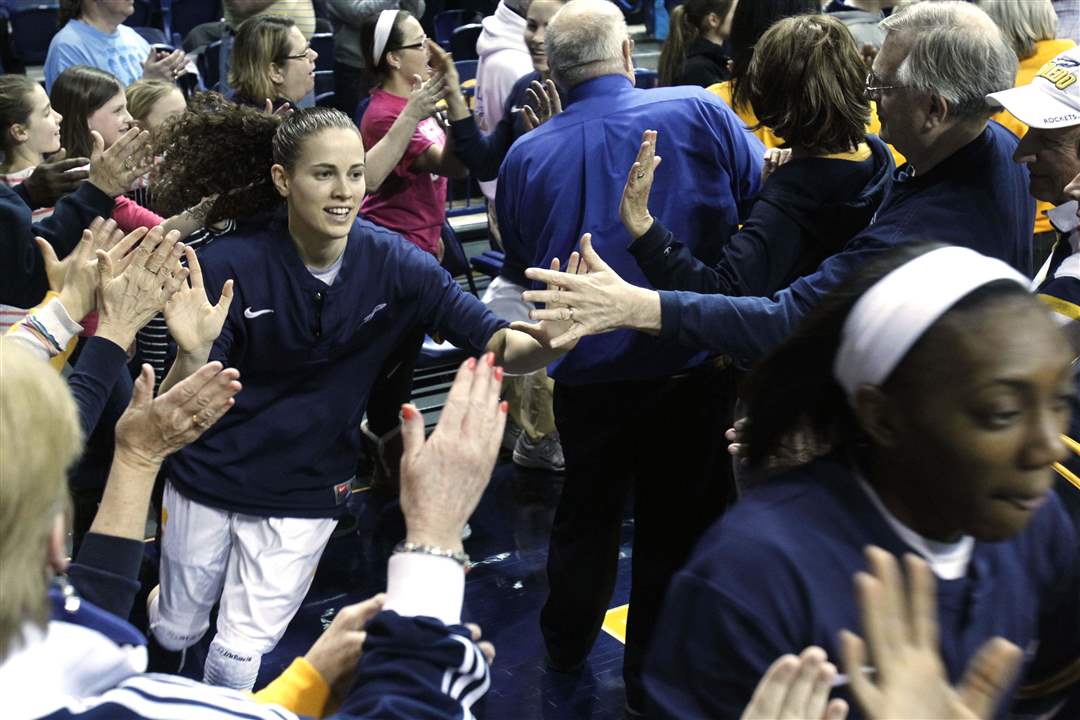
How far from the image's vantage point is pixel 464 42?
8.69m

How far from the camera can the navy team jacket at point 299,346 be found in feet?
10.5

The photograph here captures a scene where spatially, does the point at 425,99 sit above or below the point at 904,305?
below

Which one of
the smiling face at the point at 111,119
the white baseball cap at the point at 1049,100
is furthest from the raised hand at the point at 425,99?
the white baseball cap at the point at 1049,100

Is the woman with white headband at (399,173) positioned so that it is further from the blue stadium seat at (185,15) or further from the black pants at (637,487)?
the blue stadium seat at (185,15)

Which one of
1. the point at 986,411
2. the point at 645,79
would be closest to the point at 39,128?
the point at 986,411

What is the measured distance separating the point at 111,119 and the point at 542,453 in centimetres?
212

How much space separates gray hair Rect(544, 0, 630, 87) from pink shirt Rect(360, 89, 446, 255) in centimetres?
139

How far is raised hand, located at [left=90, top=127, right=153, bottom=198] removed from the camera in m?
3.38

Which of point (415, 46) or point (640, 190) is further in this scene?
point (415, 46)

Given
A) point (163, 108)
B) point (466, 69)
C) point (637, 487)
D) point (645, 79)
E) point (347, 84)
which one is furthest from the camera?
point (466, 69)

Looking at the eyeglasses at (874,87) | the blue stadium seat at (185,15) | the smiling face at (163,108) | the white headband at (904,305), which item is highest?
the white headband at (904,305)

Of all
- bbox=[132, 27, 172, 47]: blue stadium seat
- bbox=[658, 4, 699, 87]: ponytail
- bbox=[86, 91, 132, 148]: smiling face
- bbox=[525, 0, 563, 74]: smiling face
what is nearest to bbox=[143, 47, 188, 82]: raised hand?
bbox=[86, 91, 132, 148]: smiling face

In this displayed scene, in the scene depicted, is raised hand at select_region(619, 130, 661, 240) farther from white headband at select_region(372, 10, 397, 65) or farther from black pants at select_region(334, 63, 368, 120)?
black pants at select_region(334, 63, 368, 120)

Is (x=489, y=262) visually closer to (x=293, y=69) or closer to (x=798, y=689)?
(x=293, y=69)
